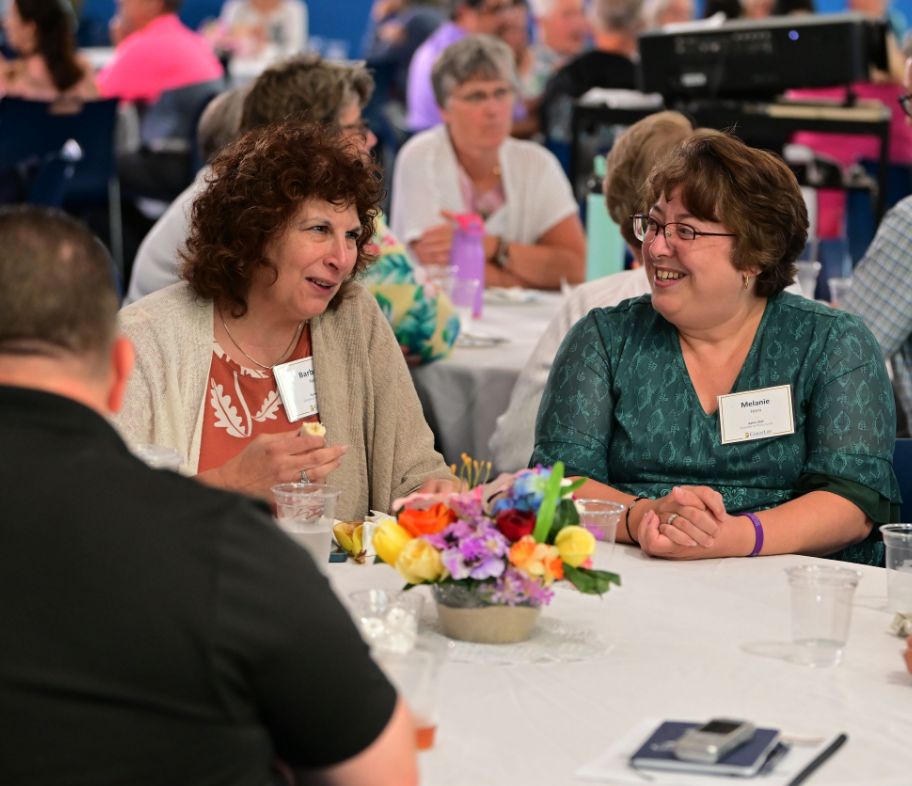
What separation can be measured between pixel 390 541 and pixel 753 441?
3.35 feet

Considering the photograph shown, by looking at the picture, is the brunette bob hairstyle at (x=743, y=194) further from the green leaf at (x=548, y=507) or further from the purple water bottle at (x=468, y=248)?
the purple water bottle at (x=468, y=248)

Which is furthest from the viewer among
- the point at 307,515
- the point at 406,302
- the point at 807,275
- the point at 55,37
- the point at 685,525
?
the point at 55,37

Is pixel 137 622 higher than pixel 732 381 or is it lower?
higher

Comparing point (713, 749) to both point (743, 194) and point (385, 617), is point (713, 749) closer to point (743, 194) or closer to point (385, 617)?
point (385, 617)

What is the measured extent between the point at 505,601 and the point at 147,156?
6.72 m

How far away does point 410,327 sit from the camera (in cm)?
383

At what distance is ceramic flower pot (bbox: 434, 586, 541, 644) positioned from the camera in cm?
196

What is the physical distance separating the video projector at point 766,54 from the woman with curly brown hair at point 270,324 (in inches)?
131

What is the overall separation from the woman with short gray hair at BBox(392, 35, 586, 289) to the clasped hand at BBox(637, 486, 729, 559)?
2.78 m

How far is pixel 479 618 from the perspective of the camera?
1.97 metres

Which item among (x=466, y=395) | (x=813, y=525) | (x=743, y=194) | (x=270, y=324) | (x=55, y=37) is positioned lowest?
(x=466, y=395)

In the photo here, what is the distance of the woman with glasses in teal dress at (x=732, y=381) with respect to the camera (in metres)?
2.71

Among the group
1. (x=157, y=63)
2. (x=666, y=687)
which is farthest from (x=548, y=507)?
(x=157, y=63)

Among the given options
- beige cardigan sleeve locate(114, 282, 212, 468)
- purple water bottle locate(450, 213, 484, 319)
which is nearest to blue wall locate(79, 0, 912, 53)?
purple water bottle locate(450, 213, 484, 319)
